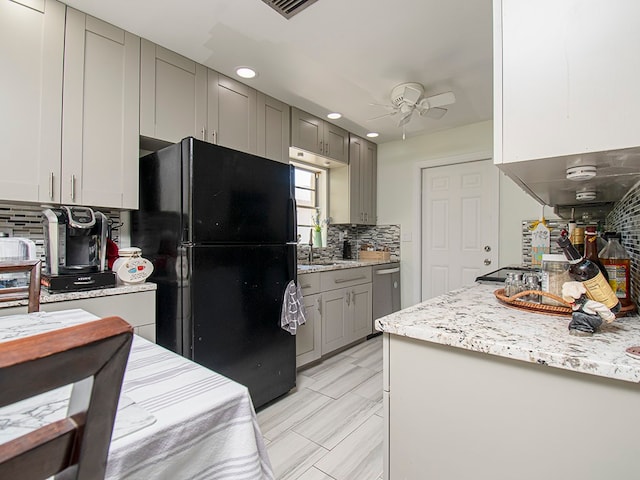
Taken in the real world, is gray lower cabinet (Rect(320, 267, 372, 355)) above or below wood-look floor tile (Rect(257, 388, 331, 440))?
above

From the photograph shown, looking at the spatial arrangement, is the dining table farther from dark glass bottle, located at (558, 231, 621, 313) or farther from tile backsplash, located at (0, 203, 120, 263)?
tile backsplash, located at (0, 203, 120, 263)

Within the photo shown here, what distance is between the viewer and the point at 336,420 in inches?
77.9

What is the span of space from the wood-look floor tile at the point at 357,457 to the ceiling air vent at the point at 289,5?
7.74 feet

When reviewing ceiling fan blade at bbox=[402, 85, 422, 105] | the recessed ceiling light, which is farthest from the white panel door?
the recessed ceiling light

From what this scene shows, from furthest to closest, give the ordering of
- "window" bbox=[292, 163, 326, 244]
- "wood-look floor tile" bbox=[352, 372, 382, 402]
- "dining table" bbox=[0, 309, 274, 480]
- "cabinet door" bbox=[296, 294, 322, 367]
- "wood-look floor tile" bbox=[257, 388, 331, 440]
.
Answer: "window" bbox=[292, 163, 326, 244], "cabinet door" bbox=[296, 294, 322, 367], "wood-look floor tile" bbox=[352, 372, 382, 402], "wood-look floor tile" bbox=[257, 388, 331, 440], "dining table" bbox=[0, 309, 274, 480]

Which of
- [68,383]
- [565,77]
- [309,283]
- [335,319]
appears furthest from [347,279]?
[68,383]

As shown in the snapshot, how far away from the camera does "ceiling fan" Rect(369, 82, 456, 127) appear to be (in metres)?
2.52

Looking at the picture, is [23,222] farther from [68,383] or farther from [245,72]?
[68,383]

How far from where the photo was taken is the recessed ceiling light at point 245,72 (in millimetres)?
Answer: 2337

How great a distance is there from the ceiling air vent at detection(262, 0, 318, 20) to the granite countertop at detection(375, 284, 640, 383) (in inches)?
64.5

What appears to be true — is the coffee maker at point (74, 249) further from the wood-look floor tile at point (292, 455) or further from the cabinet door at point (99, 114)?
the wood-look floor tile at point (292, 455)

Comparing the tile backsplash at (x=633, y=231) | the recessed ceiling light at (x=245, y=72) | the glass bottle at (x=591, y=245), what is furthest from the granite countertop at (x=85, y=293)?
the tile backsplash at (x=633, y=231)

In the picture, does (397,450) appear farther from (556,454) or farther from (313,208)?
(313,208)

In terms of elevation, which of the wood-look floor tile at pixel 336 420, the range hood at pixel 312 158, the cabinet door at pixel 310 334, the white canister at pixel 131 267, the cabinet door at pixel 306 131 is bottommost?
the wood-look floor tile at pixel 336 420
